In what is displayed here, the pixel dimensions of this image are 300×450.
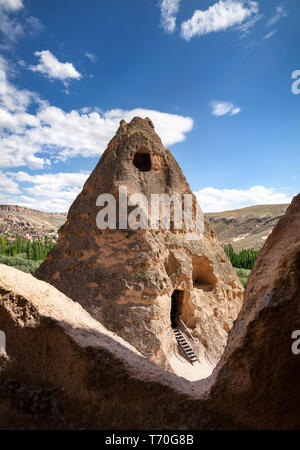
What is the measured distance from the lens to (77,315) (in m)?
4.73

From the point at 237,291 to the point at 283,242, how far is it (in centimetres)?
1307

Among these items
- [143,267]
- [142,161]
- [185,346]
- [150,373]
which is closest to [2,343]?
[150,373]

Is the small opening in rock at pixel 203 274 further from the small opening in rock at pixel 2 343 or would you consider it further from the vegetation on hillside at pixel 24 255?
the vegetation on hillside at pixel 24 255

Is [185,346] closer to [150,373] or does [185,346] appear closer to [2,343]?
[150,373]

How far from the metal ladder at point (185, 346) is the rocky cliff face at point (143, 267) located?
1.61 feet

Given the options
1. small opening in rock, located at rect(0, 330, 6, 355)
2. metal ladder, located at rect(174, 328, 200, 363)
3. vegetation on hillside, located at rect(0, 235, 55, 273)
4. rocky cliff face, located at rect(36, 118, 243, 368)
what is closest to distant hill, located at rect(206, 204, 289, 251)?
vegetation on hillside, located at rect(0, 235, 55, 273)

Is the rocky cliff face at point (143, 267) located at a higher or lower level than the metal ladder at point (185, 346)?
higher

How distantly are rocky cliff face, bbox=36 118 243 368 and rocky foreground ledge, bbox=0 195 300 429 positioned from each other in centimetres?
685

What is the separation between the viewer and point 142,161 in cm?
1575

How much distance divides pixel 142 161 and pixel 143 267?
269 inches

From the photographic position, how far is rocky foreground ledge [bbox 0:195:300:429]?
303 cm

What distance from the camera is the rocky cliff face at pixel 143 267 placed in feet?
36.4

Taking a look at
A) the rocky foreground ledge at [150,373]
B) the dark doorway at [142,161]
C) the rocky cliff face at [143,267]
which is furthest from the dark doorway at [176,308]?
the rocky foreground ledge at [150,373]

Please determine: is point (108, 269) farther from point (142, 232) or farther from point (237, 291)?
point (237, 291)
